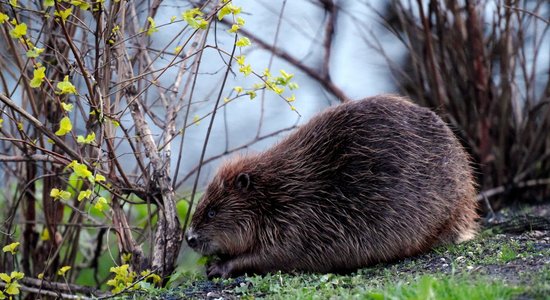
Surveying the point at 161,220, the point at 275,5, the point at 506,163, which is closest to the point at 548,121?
the point at 506,163

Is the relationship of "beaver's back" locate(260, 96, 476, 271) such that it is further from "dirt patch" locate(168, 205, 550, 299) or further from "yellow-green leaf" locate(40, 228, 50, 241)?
"yellow-green leaf" locate(40, 228, 50, 241)

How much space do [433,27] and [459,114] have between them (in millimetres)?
893

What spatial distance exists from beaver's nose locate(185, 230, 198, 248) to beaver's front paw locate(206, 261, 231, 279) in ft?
0.64

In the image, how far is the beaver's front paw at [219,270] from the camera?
17.4ft

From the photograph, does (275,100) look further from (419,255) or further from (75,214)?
(419,255)

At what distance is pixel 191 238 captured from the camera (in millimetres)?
5395

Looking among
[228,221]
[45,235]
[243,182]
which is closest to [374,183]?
[243,182]

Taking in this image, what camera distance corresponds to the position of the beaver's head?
17.9 ft

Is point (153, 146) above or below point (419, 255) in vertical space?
above

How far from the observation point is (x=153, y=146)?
17.1 feet

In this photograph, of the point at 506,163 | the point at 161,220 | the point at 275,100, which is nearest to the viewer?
the point at 161,220

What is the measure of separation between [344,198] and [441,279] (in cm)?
136

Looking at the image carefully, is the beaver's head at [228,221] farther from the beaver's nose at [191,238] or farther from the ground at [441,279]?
the ground at [441,279]

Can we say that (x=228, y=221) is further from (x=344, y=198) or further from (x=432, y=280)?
(x=432, y=280)
